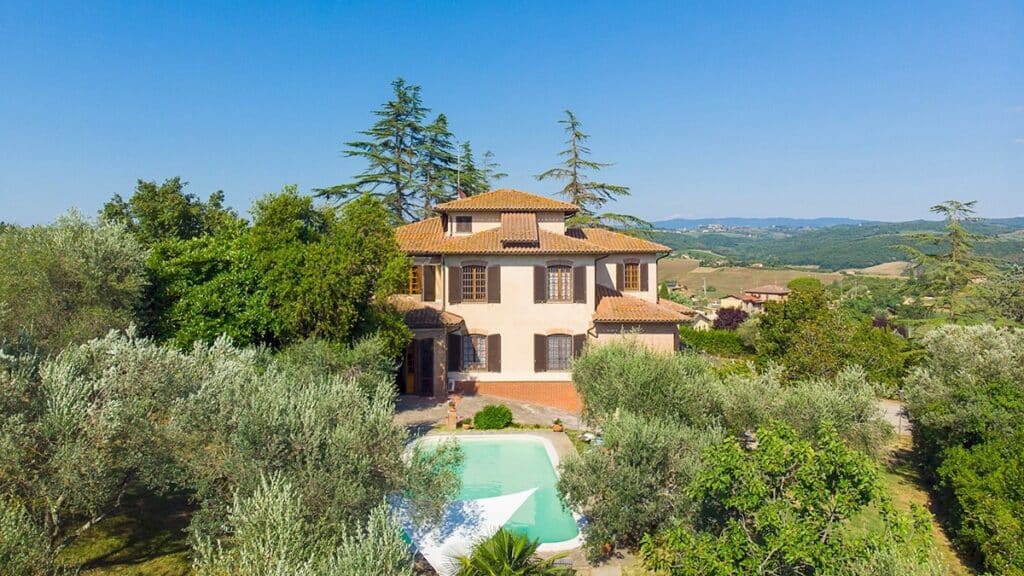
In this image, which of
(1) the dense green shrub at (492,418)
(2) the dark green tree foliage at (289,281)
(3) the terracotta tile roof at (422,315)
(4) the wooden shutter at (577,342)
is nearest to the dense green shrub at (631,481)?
(1) the dense green shrub at (492,418)

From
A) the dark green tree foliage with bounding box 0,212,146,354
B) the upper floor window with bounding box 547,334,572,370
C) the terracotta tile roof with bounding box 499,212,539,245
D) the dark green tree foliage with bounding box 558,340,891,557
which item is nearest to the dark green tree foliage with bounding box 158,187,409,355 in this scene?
the dark green tree foliage with bounding box 0,212,146,354

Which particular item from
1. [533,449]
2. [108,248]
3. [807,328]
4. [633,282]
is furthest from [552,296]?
[108,248]

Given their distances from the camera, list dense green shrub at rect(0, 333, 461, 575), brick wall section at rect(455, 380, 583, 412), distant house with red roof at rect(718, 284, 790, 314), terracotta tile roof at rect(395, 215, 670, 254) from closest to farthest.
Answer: dense green shrub at rect(0, 333, 461, 575) < terracotta tile roof at rect(395, 215, 670, 254) < brick wall section at rect(455, 380, 583, 412) < distant house with red roof at rect(718, 284, 790, 314)

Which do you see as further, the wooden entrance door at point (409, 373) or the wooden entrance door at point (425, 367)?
the wooden entrance door at point (409, 373)

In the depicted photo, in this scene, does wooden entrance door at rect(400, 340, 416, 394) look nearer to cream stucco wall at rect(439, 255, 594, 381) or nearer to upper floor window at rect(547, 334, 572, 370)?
cream stucco wall at rect(439, 255, 594, 381)

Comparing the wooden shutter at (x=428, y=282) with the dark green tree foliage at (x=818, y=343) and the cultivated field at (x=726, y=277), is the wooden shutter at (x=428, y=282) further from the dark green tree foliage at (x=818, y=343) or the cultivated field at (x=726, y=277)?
the cultivated field at (x=726, y=277)

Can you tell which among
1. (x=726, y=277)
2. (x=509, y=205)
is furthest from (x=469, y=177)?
(x=726, y=277)
